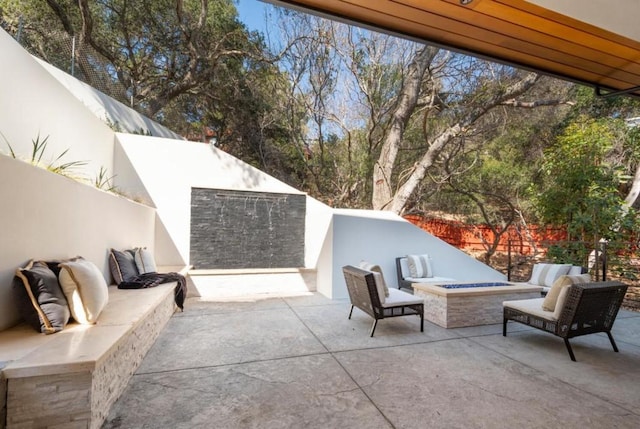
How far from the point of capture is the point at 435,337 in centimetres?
370

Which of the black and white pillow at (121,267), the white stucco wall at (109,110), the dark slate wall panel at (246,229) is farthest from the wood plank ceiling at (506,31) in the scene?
the white stucco wall at (109,110)

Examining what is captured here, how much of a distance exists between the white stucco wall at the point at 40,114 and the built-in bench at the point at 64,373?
2.24 metres

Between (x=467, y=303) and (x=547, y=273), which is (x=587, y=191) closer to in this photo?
(x=547, y=273)

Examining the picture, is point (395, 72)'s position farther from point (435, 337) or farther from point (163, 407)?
point (163, 407)

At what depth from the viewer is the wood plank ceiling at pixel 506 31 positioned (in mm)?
1790

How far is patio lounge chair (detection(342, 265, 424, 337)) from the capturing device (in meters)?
3.72

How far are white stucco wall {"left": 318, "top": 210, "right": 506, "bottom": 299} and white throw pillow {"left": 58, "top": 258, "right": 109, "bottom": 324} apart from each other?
3.91 meters

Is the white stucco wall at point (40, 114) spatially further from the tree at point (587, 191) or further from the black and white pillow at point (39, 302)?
the tree at point (587, 191)

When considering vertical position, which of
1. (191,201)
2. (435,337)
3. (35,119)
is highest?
(35,119)

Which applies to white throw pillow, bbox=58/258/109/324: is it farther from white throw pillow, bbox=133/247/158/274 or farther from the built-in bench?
white throw pillow, bbox=133/247/158/274

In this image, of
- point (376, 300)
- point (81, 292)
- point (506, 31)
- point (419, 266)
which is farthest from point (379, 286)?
point (81, 292)

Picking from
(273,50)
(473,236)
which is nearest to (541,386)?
(473,236)

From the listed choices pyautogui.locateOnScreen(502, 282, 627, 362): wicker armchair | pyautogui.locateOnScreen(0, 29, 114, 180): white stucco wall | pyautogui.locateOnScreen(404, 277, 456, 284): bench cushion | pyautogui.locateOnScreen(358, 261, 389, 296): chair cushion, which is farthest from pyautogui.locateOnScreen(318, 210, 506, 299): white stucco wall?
pyautogui.locateOnScreen(0, 29, 114, 180): white stucco wall

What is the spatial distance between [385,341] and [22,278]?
10.7ft
